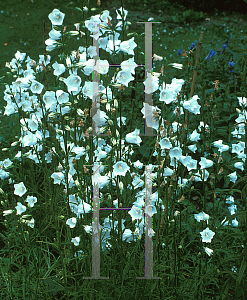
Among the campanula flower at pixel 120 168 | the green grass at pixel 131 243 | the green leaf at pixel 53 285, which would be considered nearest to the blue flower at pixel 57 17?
the green grass at pixel 131 243

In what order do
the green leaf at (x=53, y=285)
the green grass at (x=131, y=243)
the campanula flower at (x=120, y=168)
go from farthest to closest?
the green leaf at (x=53, y=285) < the green grass at (x=131, y=243) < the campanula flower at (x=120, y=168)

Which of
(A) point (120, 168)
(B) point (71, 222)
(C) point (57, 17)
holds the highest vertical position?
(C) point (57, 17)

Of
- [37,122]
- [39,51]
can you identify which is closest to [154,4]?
[39,51]

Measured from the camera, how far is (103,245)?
87.2 inches

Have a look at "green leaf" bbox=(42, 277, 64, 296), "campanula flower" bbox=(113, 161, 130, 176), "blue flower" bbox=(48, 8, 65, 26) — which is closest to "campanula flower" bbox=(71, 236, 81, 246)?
"green leaf" bbox=(42, 277, 64, 296)

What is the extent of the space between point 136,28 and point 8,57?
13.5ft

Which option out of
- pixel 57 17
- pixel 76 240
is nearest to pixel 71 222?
pixel 76 240

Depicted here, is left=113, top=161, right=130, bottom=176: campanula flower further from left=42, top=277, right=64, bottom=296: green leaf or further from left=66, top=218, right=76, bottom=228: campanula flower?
left=42, top=277, right=64, bottom=296: green leaf

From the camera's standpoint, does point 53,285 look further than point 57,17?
Yes

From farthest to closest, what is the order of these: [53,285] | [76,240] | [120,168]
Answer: [53,285]
[76,240]
[120,168]

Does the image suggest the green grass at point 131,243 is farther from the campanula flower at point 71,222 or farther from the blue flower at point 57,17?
the blue flower at point 57,17

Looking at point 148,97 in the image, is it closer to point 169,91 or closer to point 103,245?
point 169,91

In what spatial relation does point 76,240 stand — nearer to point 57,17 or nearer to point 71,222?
point 71,222

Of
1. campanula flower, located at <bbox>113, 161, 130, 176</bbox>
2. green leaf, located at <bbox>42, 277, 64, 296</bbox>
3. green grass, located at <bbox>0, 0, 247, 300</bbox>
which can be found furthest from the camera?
green leaf, located at <bbox>42, 277, 64, 296</bbox>
